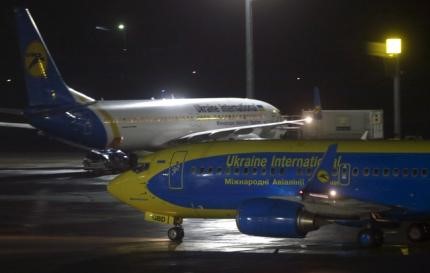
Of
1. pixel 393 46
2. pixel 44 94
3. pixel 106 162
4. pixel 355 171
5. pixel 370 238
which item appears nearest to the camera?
pixel 370 238

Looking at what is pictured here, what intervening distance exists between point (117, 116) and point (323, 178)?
2992cm

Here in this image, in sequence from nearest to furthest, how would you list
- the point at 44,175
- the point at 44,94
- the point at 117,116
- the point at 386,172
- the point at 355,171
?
the point at 386,172, the point at 355,171, the point at 44,175, the point at 44,94, the point at 117,116

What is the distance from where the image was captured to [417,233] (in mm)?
23250

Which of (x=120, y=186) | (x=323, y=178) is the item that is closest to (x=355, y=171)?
(x=323, y=178)

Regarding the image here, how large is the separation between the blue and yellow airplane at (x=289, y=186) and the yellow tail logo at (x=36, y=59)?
2554 centimetres

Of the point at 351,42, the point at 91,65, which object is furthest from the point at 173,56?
the point at 351,42

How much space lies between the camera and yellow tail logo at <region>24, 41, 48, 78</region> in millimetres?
49188

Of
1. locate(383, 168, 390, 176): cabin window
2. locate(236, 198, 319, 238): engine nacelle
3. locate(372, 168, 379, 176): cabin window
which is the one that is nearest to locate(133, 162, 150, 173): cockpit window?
locate(236, 198, 319, 238): engine nacelle

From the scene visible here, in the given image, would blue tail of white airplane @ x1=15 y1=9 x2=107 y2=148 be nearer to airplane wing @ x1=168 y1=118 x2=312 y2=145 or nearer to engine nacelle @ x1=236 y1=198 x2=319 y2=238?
airplane wing @ x1=168 y1=118 x2=312 y2=145

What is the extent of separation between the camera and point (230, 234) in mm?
25578

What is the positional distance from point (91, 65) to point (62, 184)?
8917 centimetres

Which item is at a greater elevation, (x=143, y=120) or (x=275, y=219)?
(x=143, y=120)

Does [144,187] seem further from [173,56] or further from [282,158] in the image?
[173,56]

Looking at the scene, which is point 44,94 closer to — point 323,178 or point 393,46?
point 393,46
